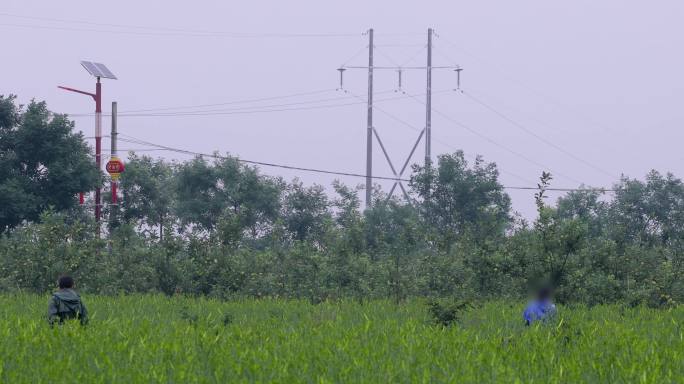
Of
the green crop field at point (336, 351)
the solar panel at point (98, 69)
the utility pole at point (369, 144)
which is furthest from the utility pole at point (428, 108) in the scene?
the green crop field at point (336, 351)

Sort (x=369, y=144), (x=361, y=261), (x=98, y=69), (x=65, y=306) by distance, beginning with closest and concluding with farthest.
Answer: (x=65, y=306) < (x=361, y=261) < (x=98, y=69) < (x=369, y=144)

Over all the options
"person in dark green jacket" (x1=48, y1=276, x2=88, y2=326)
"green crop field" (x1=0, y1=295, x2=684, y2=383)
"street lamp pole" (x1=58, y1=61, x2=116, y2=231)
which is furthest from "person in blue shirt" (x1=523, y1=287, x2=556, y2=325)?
"street lamp pole" (x1=58, y1=61, x2=116, y2=231)

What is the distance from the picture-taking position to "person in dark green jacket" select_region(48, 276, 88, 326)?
14.8 meters

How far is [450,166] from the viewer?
2141 inches

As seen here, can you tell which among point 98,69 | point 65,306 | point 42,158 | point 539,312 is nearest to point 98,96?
point 98,69

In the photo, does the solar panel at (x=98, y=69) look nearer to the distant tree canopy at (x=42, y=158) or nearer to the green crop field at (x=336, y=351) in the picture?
the distant tree canopy at (x=42, y=158)

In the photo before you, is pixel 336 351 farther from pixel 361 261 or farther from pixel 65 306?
pixel 361 261

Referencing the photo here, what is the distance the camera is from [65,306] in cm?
1501

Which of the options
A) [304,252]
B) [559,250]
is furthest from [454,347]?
[304,252]

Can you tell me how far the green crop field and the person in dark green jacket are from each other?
0.30 m

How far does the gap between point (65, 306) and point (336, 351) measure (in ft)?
17.6

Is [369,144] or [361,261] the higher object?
[369,144]

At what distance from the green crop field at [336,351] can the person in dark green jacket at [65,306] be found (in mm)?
298

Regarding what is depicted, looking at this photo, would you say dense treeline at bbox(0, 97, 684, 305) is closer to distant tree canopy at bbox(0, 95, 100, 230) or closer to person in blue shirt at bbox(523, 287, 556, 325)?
person in blue shirt at bbox(523, 287, 556, 325)
